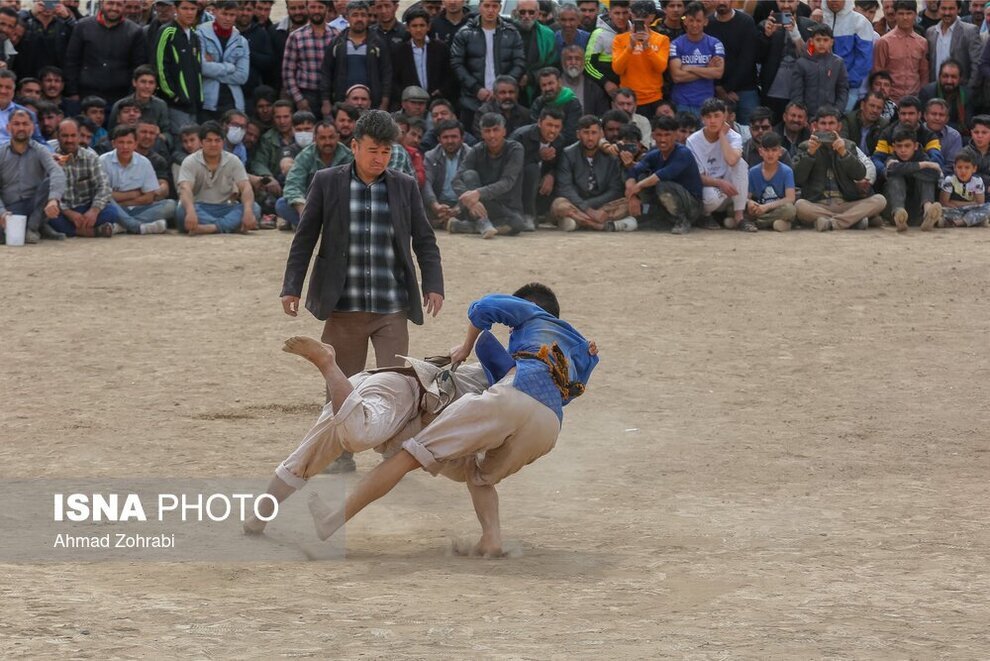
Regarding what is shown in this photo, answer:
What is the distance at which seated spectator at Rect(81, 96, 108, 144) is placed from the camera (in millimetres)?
14492

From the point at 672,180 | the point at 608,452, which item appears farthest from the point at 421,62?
the point at 608,452

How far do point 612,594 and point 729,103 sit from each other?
10143mm

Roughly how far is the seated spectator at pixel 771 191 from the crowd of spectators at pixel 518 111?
0.02m

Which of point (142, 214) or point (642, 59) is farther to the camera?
point (642, 59)

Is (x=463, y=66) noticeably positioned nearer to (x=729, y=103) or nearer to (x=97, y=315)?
(x=729, y=103)

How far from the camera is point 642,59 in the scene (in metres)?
14.8

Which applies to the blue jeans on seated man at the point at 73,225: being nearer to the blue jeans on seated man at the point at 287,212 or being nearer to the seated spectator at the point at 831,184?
the blue jeans on seated man at the point at 287,212

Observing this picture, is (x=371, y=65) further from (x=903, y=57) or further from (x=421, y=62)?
(x=903, y=57)

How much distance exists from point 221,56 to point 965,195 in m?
7.33

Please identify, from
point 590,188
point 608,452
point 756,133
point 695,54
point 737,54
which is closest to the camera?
point 608,452

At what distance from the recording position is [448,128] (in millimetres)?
14094

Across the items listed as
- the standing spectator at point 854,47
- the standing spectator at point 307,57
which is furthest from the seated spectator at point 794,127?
the standing spectator at point 307,57

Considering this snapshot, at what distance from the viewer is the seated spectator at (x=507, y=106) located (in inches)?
570

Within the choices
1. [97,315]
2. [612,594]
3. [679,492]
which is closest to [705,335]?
[679,492]
